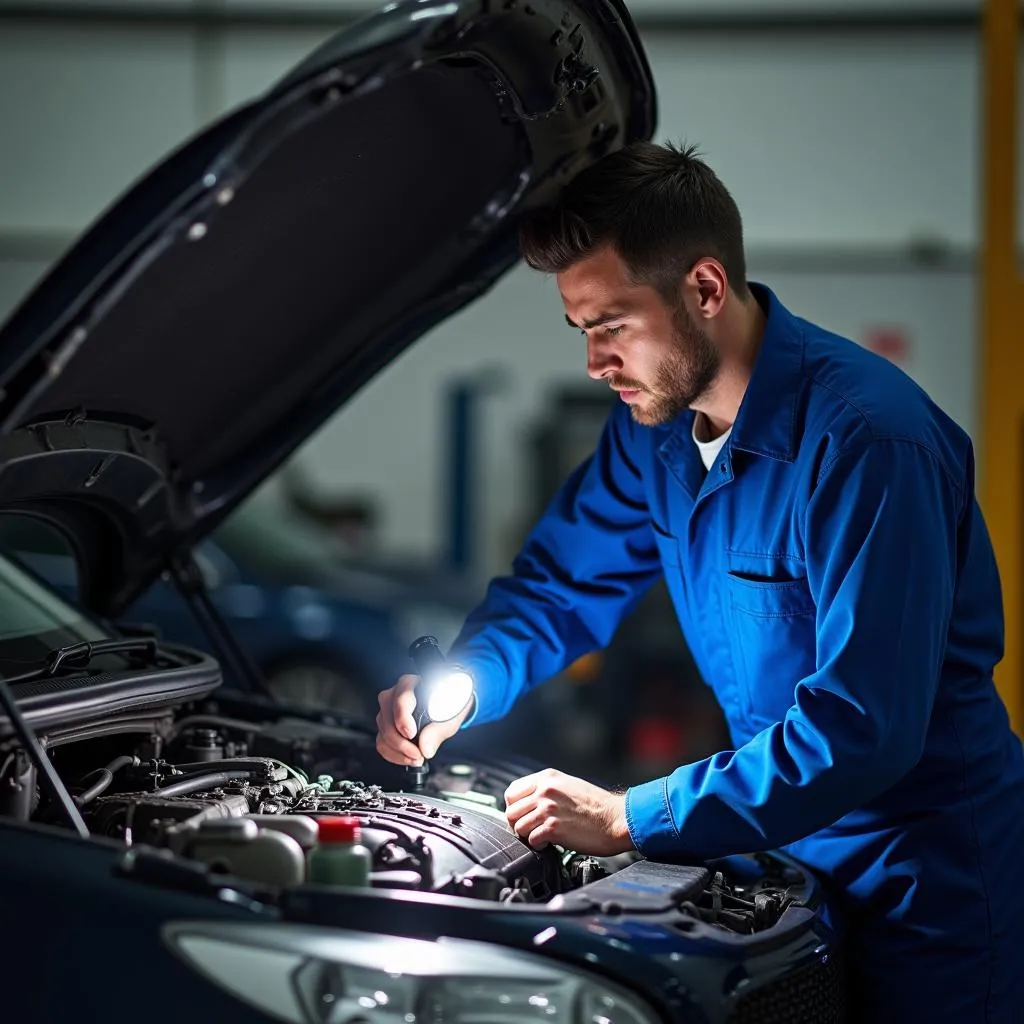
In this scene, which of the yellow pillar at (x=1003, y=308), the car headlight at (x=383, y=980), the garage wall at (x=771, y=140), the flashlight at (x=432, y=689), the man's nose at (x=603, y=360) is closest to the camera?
the car headlight at (x=383, y=980)

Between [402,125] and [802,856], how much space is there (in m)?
1.34

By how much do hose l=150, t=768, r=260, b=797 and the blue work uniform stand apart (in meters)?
0.43

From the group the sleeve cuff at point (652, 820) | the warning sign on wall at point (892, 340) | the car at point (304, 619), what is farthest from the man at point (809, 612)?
the warning sign on wall at point (892, 340)

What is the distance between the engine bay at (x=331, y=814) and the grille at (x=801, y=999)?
12 centimetres

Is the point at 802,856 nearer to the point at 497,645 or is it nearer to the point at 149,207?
the point at 497,645

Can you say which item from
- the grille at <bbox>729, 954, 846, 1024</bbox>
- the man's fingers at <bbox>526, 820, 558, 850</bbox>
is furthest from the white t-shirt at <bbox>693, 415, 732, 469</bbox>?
the grille at <bbox>729, 954, 846, 1024</bbox>

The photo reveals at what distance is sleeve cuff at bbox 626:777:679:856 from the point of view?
1.82 metres

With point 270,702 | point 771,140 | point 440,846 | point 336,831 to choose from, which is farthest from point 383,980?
point 771,140

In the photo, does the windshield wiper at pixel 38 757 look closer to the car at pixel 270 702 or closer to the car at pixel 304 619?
the car at pixel 270 702

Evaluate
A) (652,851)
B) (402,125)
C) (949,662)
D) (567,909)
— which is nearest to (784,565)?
(949,662)

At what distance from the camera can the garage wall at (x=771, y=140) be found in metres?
10.0

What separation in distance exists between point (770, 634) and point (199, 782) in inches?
35.9

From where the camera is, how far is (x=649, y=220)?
6.60 feet

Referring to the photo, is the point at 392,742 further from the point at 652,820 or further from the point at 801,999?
the point at 801,999
